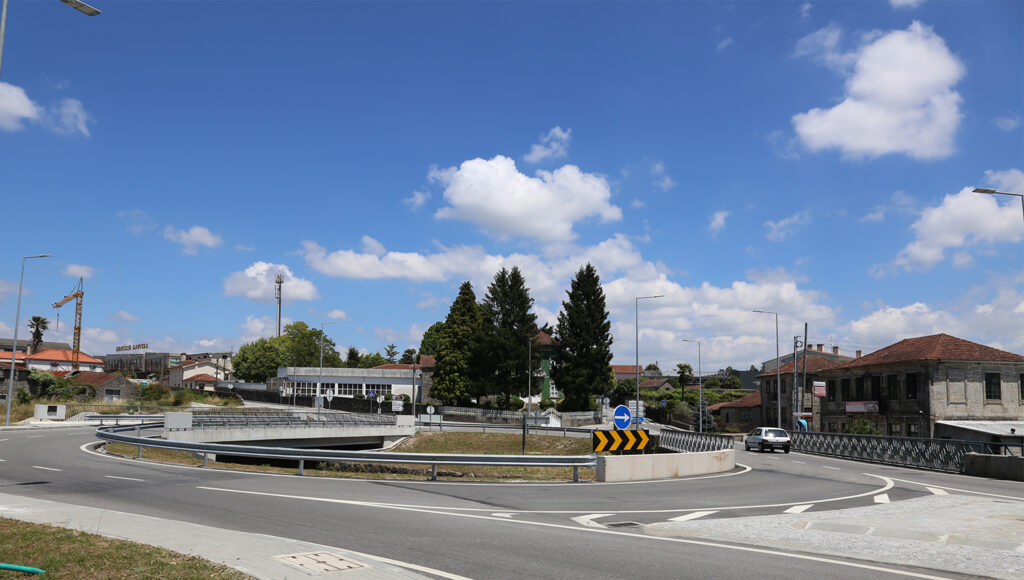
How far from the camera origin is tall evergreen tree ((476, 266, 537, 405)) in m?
75.2

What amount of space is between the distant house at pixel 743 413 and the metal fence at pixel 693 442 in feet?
105

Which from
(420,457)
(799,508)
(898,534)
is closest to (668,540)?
(898,534)

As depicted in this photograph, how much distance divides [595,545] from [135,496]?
1021 cm

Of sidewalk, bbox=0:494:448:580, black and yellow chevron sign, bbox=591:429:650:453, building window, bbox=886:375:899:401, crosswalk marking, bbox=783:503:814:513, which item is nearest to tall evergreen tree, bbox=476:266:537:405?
building window, bbox=886:375:899:401

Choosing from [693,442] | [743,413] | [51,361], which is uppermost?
[51,361]

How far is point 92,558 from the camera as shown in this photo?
777 centimetres

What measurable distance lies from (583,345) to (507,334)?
8.22 meters

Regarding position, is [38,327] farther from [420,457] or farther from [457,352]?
[420,457]

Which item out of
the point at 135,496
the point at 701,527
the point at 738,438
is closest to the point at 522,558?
the point at 701,527

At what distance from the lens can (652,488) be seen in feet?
60.2

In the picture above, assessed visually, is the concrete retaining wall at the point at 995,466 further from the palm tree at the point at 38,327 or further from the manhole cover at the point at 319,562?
the palm tree at the point at 38,327

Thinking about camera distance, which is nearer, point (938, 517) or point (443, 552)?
point (443, 552)

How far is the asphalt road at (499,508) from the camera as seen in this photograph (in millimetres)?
8599

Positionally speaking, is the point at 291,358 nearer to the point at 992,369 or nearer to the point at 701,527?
the point at 992,369
